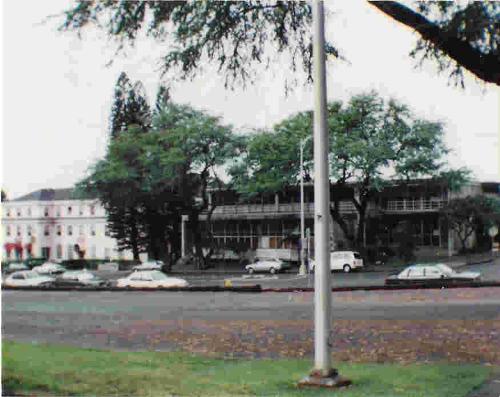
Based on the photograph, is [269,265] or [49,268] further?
[269,265]

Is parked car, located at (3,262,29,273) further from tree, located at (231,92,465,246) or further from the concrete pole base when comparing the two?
the concrete pole base

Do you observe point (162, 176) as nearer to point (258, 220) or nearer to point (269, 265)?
point (258, 220)

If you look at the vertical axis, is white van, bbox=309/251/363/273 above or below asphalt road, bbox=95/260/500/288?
above

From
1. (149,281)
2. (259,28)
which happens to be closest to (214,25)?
(259,28)

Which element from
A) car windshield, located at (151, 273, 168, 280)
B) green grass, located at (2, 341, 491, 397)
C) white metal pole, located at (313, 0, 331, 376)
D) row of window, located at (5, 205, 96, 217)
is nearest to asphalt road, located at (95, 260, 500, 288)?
car windshield, located at (151, 273, 168, 280)

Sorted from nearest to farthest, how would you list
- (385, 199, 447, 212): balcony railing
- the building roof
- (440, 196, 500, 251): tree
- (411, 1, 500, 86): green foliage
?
(411, 1, 500, 86): green foliage
the building roof
(440, 196, 500, 251): tree
(385, 199, 447, 212): balcony railing

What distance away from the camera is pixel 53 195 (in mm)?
8391

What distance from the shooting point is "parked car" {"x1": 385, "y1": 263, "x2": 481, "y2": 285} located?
1119 centimetres

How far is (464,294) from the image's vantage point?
39.4ft

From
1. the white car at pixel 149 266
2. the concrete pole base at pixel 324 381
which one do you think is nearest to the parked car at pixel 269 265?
the white car at pixel 149 266

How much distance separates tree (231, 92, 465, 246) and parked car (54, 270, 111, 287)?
85.4 inches

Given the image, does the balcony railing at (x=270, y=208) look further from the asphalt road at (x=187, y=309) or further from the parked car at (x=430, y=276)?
the parked car at (x=430, y=276)

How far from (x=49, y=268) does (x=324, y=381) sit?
3.83 meters

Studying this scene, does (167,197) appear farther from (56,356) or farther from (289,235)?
(56,356)
